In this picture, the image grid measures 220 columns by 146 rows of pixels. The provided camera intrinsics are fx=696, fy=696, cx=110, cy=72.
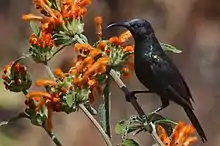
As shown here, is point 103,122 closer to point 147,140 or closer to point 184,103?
point 184,103

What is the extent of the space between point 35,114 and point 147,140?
13.3 ft

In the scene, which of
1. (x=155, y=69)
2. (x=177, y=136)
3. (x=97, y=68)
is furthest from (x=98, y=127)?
(x=155, y=69)

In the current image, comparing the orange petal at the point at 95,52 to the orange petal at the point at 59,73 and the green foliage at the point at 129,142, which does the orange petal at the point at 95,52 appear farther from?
the green foliage at the point at 129,142

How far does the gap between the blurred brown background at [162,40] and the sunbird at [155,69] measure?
3238 millimetres

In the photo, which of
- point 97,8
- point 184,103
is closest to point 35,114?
point 184,103

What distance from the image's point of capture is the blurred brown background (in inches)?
236

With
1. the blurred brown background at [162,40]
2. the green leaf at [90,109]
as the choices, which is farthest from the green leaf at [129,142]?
the blurred brown background at [162,40]

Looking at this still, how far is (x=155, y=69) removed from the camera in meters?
2.41

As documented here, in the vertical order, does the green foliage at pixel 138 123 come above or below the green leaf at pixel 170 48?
below

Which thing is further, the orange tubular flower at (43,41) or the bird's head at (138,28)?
the bird's head at (138,28)

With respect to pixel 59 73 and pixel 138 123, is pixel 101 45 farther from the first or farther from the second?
pixel 138 123

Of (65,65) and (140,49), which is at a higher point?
(140,49)

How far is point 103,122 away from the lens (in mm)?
2145

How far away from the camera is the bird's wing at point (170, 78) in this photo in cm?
242
